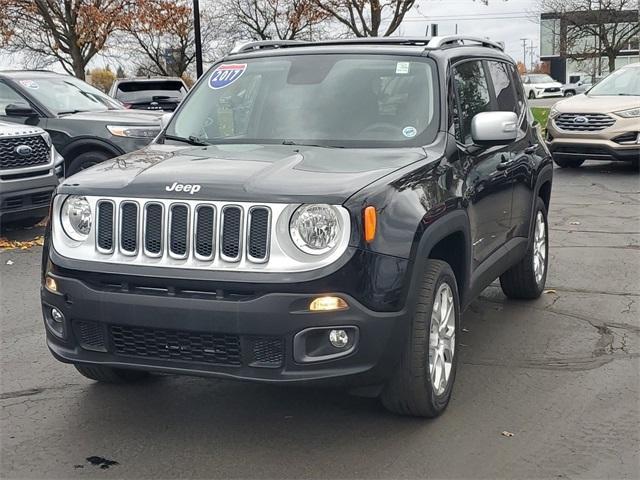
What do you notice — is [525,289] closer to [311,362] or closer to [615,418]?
[615,418]

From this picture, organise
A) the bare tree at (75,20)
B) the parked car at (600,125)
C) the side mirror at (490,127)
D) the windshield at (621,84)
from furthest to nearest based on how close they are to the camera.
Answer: the bare tree at (75,20), the windshield at (621,84), the parked car at (600,125), the side mirror at (490,127)

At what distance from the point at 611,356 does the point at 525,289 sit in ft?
4.05

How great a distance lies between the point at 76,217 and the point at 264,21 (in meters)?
40.5

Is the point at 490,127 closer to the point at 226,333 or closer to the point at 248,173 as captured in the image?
the point at 248,173

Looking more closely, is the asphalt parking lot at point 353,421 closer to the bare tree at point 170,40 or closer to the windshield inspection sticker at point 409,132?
the windshield inspection sticker at point 409,132

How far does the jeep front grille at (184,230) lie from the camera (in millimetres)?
3566

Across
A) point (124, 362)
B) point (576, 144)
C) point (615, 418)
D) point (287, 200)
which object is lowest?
point (576, 144)

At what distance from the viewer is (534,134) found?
6.32 m

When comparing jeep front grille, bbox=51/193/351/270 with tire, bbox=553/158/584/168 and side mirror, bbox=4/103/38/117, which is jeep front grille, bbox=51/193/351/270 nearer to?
side mirror, bbox=4/103/38/117

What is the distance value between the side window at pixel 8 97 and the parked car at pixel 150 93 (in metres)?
5.22

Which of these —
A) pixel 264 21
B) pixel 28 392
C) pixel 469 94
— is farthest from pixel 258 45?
pixel 264 21

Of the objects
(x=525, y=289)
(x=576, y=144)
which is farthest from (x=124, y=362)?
(x=576, y=144)

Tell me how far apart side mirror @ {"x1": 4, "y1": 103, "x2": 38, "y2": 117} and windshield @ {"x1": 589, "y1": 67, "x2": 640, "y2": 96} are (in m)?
9.31

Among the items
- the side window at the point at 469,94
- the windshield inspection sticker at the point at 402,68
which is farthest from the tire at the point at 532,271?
the windshield inspection sticker at the point at 402,68
